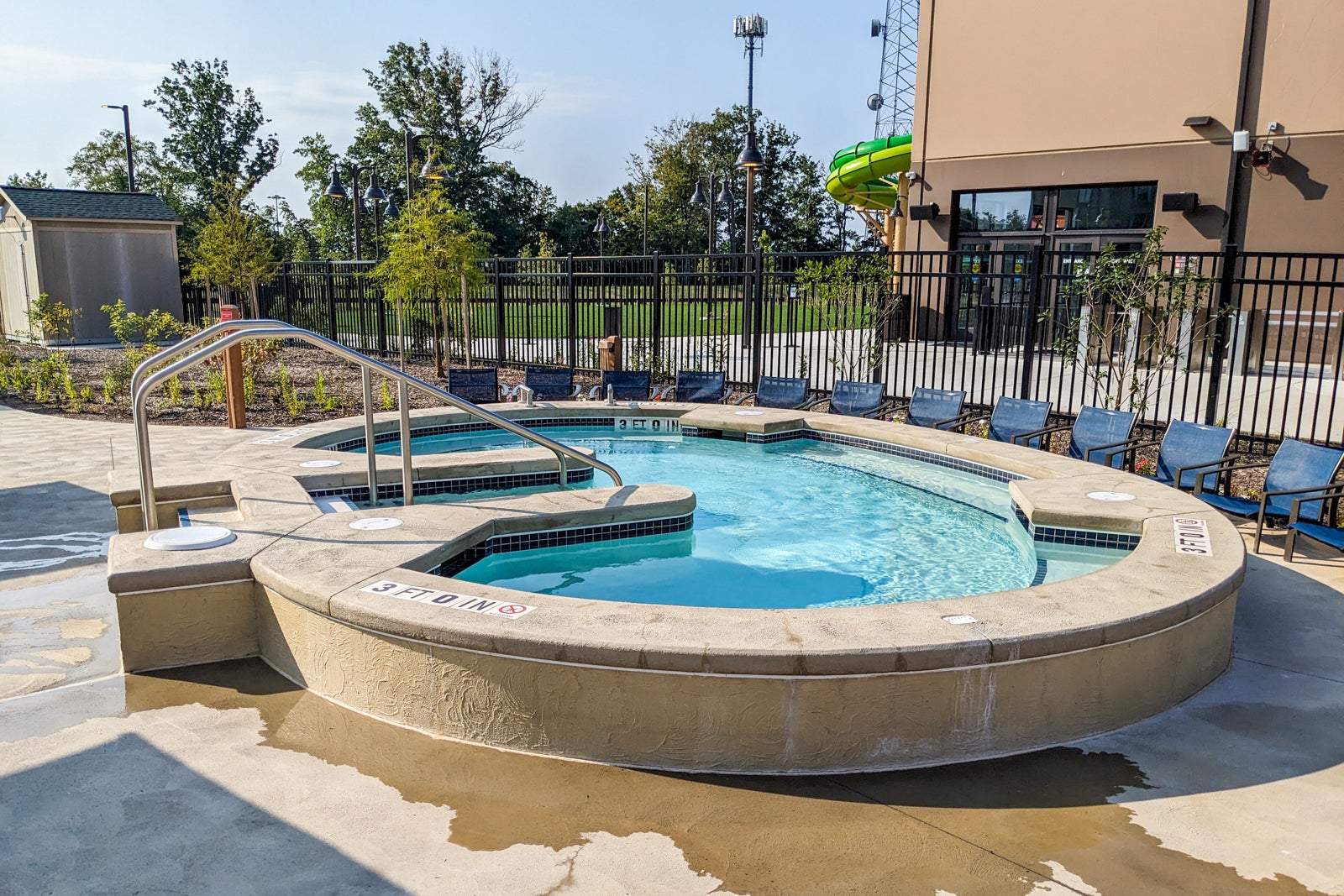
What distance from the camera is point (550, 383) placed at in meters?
12.2

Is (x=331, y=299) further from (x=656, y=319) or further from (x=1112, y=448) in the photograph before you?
(x=1112, y=448)

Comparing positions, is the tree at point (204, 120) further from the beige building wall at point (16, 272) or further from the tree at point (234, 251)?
the tree at point (234, 251)

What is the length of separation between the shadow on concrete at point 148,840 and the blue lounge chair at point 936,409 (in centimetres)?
800

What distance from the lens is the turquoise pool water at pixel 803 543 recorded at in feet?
19.7

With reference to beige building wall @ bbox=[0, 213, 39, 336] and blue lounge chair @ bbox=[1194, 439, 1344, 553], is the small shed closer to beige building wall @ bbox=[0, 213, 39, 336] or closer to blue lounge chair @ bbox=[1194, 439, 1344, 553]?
beige building wall @ bbox=[0, 213, 39, 336]

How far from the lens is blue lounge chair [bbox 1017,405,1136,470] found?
8484 millimetres

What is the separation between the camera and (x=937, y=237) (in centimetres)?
2027

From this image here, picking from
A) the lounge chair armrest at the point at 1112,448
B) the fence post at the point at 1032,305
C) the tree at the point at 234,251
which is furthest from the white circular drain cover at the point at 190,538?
the tree at the point at 234,251

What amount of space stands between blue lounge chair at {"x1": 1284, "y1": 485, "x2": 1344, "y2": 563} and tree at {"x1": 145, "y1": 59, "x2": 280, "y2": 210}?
44.9 m

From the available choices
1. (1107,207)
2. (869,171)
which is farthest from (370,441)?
(869,171)

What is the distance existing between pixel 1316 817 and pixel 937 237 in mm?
18220

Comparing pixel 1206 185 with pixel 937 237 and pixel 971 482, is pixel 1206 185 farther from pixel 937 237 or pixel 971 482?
pixel 971 482

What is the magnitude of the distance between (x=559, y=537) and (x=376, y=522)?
1.23m

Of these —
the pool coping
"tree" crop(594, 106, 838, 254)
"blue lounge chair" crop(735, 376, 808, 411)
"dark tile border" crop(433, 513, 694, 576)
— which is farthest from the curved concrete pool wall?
"tree" crop(594, 106, 838, 254)
